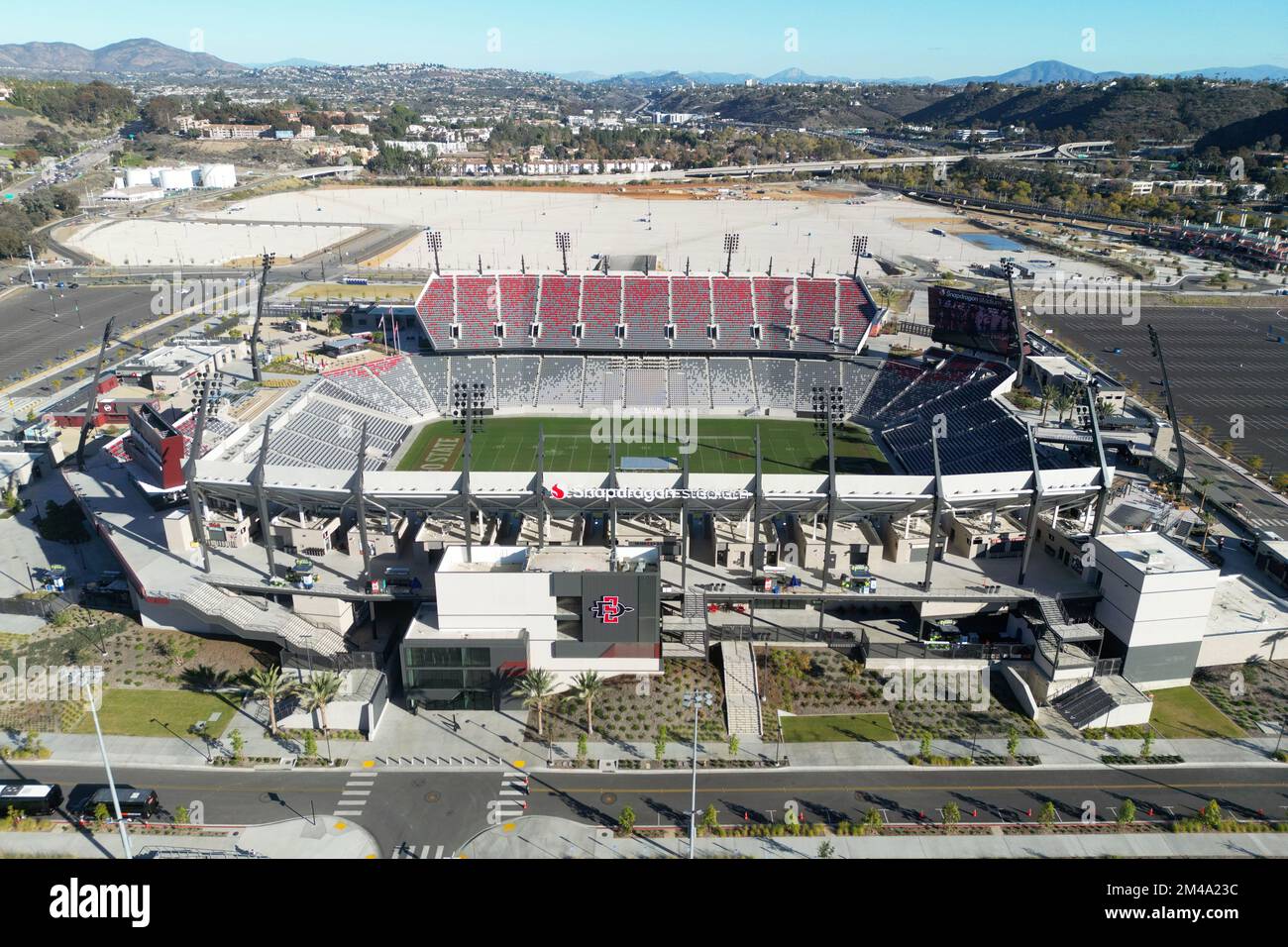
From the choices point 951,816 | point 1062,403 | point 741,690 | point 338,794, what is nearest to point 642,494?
point 741,690

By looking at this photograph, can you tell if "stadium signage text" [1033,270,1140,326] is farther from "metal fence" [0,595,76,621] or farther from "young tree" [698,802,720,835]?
"metal fence" [0,595,76,621]

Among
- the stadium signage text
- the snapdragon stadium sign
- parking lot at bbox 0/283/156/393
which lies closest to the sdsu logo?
the snapdragon stadium sign

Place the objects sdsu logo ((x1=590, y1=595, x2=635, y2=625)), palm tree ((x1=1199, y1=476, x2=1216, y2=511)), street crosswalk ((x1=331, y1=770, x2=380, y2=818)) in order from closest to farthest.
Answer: street crosswalk ((x1=331, y1=770, x2=380, y2=818)), sdsu logo ((x1=590, y1=595, x2=635, y2=625)), palm tree ((x1=1199, y1=476, x2=1216, y2=511))

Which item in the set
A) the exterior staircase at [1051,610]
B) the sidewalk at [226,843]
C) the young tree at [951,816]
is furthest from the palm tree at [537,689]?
the exterior staircase at [1051,610]

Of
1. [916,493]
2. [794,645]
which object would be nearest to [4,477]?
[794,645]
